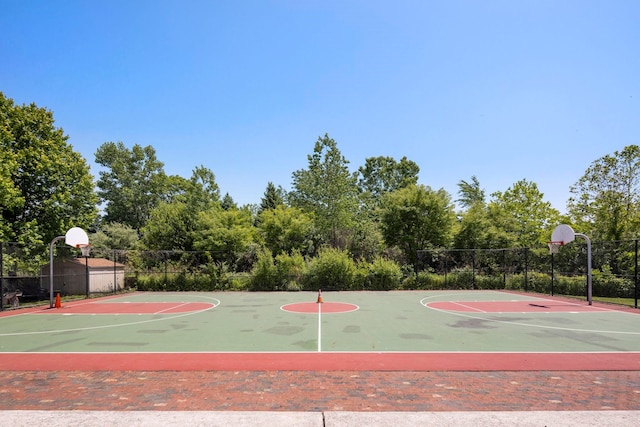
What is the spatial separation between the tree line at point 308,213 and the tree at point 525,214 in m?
0.10

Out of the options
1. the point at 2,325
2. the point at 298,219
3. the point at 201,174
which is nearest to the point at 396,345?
the point at 2,325

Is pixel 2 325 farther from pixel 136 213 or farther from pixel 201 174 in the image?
pixel 136 213

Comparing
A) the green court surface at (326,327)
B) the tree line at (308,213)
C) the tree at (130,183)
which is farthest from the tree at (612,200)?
the tree at (130,183)

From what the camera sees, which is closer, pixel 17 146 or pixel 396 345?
pixel 396 345

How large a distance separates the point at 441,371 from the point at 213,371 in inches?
171

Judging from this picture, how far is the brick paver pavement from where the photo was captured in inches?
217

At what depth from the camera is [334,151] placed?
39.1m

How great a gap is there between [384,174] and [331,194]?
69.1 ft

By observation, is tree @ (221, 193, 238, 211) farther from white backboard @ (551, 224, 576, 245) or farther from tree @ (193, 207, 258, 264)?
white backboard @ (551, 224, 576, 245)

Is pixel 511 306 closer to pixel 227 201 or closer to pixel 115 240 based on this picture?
pixel 115 240

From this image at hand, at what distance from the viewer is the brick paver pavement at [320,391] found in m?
5.51

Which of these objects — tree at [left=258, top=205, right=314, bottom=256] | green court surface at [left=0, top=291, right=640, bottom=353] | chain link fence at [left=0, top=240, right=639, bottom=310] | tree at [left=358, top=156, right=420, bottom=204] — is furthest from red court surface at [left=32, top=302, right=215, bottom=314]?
tree at [left=358, top=156, right=420, bottom=204]

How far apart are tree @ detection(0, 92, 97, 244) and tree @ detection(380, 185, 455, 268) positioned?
76.1 ft

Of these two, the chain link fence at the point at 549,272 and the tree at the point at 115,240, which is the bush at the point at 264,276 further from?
the tree at the point at 115,240
